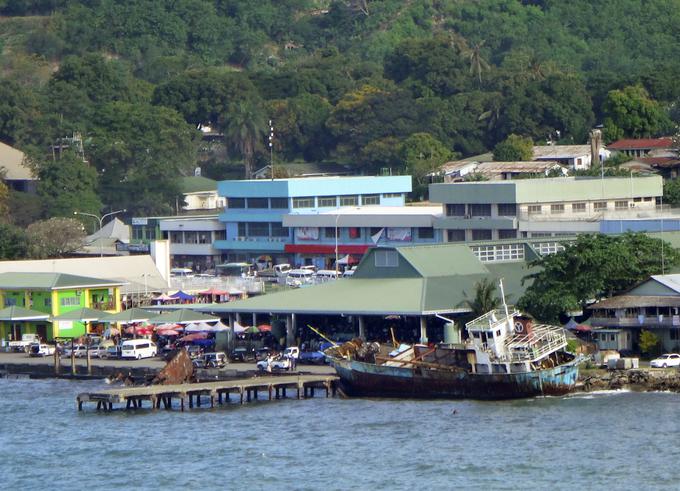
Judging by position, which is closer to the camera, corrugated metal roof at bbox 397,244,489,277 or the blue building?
corrugated metal roof at bbox 397,244,489,277

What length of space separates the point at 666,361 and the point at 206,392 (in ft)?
41.3

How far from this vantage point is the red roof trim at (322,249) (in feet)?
288

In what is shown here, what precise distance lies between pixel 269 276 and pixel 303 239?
199 inches

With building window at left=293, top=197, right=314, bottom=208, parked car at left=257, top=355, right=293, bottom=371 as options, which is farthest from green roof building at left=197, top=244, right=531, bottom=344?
building window at left=293, top=197, right=314, bottom=208

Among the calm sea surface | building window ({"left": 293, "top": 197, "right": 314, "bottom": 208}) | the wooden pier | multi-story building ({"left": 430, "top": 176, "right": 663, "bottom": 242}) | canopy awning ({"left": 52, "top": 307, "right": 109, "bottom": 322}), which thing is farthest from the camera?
building window ({"left": 293, "top": 197, "right": 314, "bottom": 208})

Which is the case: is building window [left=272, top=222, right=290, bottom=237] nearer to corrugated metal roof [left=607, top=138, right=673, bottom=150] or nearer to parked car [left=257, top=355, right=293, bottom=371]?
corrugated metal roof [left=607, top=138, right=673, bottom=150]

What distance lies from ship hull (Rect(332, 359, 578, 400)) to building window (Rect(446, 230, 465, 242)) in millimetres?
28241

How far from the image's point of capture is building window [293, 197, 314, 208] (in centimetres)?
9350

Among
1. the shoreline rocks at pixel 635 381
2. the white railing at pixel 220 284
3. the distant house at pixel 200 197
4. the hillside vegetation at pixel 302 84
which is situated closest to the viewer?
the shoreline rocks at pixel 635 381

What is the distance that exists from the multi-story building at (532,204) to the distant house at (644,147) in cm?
2297

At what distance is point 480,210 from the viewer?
3246 inches

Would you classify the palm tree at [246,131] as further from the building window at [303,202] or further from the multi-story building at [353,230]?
the multi-story building at [353,230]

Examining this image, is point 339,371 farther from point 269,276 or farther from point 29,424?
point 269,276

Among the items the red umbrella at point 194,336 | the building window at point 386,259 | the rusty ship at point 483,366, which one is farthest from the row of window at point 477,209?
the rusty ship at point 483,366
